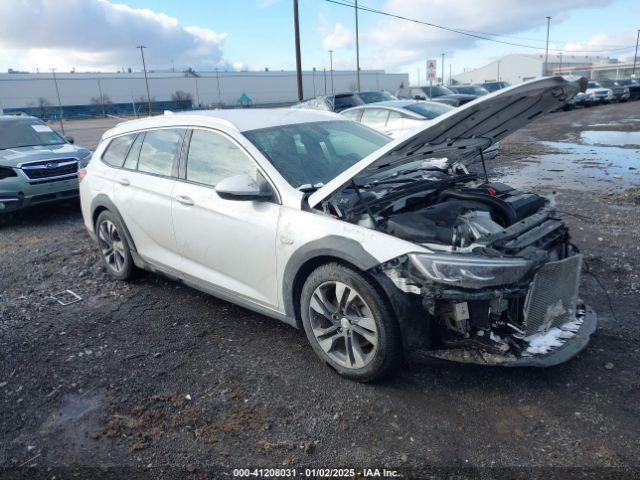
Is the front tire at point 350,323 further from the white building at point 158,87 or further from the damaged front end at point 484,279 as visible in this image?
the white building at point 158,87

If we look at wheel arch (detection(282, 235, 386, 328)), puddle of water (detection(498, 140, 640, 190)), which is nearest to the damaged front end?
wheel arch (detection(282, 235, 386, 328))

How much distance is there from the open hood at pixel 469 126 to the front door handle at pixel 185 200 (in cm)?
119

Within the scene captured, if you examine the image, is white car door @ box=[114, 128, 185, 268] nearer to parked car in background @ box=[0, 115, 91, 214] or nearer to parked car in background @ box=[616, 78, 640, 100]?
parked car in background @ box=[0, 115, 91, 214]

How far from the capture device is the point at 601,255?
504cm

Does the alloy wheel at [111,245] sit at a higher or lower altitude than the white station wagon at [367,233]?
lower

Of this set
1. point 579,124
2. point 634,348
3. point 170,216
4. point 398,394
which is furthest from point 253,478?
point 579,124

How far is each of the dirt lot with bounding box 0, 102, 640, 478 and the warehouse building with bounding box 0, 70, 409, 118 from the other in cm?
6559

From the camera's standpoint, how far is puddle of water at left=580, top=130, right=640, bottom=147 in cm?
1425

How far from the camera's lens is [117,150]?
203 inches

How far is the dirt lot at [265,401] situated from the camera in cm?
260

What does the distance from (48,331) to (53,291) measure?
1.06m

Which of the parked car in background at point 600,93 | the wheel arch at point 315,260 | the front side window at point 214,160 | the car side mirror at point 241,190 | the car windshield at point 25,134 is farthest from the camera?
the parked car in background at point 600,93

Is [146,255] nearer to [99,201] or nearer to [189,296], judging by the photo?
[189,296]

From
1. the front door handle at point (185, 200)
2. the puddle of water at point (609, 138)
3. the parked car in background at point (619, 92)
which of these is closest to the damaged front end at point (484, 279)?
the front door handle at point (185, 200)
